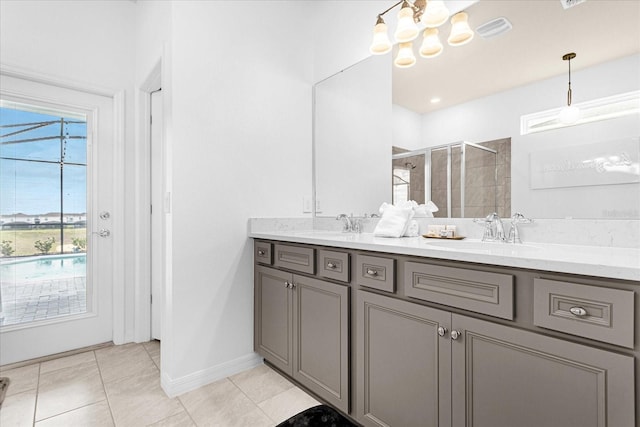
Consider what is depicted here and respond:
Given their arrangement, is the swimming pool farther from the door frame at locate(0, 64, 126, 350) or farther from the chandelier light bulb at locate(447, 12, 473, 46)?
the chandelier light bulb at locate(447, 12, 473, 46)

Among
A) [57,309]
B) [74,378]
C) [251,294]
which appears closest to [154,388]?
[74,378]

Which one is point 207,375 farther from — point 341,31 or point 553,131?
point 341,31

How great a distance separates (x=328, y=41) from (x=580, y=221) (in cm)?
203

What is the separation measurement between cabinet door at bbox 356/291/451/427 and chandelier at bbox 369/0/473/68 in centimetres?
139

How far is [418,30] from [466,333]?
162 centimetres

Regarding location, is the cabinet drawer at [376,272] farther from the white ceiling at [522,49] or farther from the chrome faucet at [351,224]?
the white ceiling at [522,49]

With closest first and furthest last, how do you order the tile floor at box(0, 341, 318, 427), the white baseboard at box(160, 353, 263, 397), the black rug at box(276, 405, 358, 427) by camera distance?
the black rug at box(276, 405, 358, 427) < the tile floor at box(0, 341, 318, 427) < the white baseboard at box(160, 353, 263, 397)

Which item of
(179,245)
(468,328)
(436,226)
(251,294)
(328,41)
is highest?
(328,41)

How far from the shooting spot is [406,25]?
1.80 metres

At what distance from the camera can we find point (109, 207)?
2.60m

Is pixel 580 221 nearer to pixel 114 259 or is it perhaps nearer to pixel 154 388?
pixel 154 388

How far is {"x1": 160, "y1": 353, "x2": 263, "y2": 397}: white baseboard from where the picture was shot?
6.07 feet

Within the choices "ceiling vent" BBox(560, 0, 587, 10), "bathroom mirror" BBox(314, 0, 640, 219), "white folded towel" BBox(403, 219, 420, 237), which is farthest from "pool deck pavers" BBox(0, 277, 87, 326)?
"ceiling vent" BBox(560, 0, 587, 10)

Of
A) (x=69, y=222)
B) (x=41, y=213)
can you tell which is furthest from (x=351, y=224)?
(x=41, y=213)
